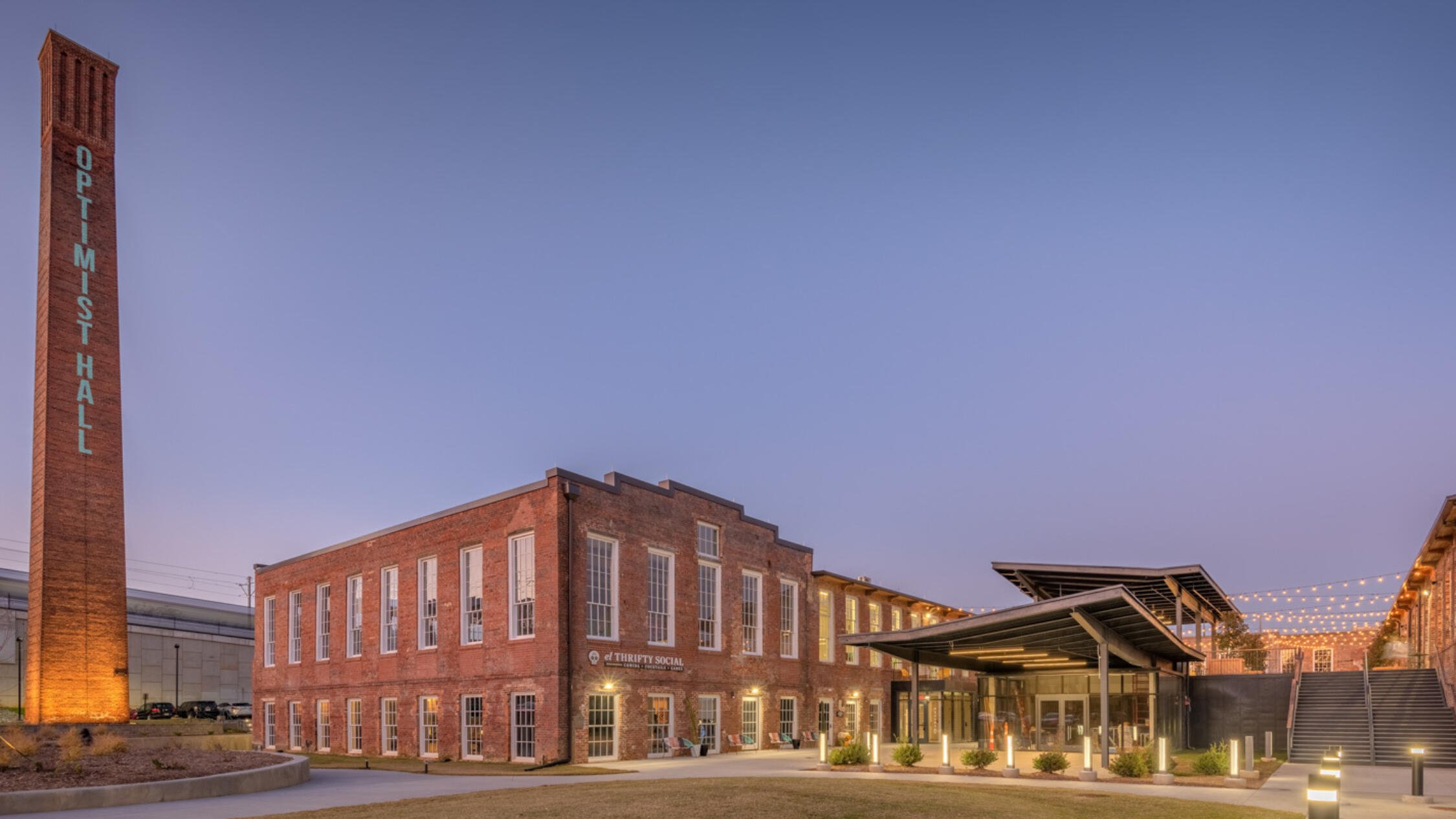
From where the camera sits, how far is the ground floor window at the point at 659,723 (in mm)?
32938

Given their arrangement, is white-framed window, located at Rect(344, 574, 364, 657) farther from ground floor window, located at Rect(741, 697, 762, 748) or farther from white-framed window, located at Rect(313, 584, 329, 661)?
ground floor window, located at Rect(741, 697, 762, 748)

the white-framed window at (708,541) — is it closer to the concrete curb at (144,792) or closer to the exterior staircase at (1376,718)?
the concrete curb at (144,792)

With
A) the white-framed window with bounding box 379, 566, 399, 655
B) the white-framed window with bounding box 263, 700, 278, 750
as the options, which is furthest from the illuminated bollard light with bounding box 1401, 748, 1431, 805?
the white-framed window with bounding box 263, 700, 278, 750

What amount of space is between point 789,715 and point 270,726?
24339 millimetres

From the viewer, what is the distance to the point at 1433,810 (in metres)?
17.4

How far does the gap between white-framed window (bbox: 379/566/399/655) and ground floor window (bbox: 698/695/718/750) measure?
1140 cm

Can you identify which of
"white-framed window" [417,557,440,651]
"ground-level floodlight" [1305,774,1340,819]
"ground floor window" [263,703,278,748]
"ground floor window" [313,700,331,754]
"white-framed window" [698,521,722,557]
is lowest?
"ground floor window" [263,703,278,748]

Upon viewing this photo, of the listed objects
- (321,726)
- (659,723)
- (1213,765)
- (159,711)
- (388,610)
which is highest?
(388,610)

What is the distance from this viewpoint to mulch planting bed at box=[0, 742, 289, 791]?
18891 millimetres

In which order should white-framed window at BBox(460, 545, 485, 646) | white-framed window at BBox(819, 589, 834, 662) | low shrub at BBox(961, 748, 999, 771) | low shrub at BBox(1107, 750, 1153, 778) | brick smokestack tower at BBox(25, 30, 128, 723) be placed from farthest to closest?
white-framed window at BBox(819, 589, 834, 662) < white-framed window at BBox(460, 545, 485, 646) < brick smokestack tower at BBox(25, 30, 128, 723) < low shrub at BBox(961, 748, 999, 771) < low shrub at BBox(1107, 750, 1153, 778)

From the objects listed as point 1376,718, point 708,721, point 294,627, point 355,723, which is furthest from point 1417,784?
point 294,627

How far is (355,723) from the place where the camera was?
3950 centimetres

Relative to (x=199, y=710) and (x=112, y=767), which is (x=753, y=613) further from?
(x=199, y=710)

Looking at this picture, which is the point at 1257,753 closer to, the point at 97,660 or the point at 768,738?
the point at 768,738
